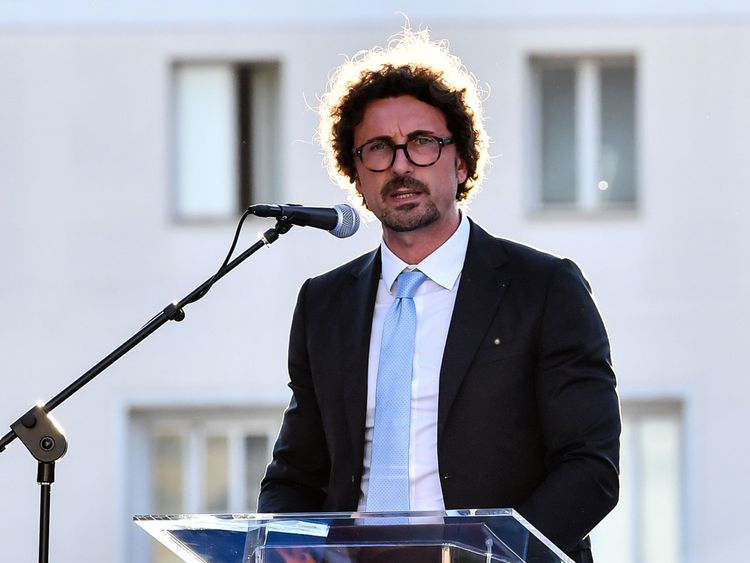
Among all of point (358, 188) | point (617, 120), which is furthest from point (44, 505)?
point (617, 120)

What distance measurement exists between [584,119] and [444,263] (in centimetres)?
742

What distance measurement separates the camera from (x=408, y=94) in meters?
3.74

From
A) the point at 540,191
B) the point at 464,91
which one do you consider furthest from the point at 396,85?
the point at 540,191

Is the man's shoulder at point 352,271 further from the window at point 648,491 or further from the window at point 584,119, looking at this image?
the window at point 648,491

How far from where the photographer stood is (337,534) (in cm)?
269

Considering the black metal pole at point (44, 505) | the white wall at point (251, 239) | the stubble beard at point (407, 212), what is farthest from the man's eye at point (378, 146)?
the white wall at point (251, 239)

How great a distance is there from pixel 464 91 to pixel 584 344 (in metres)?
0.73

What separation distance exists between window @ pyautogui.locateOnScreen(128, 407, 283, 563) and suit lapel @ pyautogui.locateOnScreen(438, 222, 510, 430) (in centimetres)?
778

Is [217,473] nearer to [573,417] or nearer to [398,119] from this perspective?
[398,119]

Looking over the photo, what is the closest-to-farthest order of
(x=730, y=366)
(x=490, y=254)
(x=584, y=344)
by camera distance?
(x=584, y=344) → (x=490, y=254) → (x=730, y=366)

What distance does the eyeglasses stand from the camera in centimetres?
356

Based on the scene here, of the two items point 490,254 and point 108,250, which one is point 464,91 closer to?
point 490,254

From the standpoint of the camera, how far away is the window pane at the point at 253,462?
11320 mm

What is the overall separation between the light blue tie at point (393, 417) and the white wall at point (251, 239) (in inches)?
286
